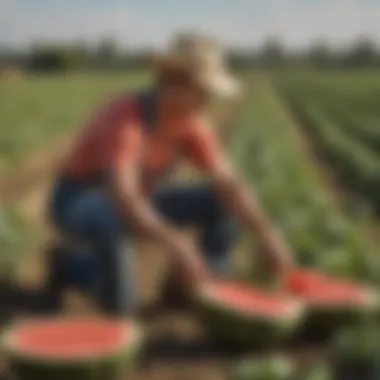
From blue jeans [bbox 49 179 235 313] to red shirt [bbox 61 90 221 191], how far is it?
0.03 metres

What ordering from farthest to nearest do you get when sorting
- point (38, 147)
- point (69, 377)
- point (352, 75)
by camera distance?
point (38, 147), point (352, 75), point (69, 377)

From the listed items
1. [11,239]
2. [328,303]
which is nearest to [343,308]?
[328,303]

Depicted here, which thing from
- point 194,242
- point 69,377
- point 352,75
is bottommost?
point 69,377

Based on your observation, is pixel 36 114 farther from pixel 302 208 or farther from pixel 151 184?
pixel 302 208

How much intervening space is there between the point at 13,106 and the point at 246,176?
0.34m

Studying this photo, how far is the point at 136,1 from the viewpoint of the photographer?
42.8 inches

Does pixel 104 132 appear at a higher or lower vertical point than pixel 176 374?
higher

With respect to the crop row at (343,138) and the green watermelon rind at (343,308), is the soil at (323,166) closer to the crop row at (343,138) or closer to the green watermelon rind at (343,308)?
the crop row at (343,138)

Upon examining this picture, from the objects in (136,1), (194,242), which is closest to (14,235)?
(194,242)

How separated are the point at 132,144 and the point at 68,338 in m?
0.25

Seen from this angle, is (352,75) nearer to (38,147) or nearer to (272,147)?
(272,147)

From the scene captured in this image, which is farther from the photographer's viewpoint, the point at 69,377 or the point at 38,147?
the point at 38,147

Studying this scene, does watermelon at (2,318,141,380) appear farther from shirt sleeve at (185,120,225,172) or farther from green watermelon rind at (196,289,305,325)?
shirt sleeve at (185,120,225,172)

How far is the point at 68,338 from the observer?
102 cm
